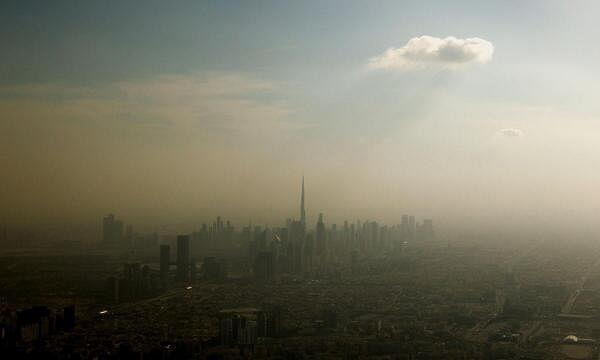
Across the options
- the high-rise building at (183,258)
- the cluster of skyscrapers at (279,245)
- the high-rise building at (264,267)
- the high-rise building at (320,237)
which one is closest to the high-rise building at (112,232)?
the cluster of skyscrapers at (279,245)

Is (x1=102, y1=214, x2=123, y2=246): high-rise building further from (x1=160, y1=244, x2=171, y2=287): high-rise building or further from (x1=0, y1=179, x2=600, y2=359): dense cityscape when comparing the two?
(x1=160, y1=244, x2=171, y2=287): high-rise building

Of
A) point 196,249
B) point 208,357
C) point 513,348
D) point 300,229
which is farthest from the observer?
point 300,229

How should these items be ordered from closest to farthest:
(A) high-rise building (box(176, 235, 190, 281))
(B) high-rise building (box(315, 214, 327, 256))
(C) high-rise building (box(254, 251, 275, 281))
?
Result: (A) high-rise building (box(176, 235, 190, 281)), (C) high-rise building (box(254, 251, 275, 281)), (B) high-rise building (box(315, 214, 327, 256))

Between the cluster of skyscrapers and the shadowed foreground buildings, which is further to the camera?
the cluster of skyscrapers

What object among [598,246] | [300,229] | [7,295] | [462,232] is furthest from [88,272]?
[462,232]

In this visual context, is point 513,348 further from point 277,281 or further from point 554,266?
point 554,266

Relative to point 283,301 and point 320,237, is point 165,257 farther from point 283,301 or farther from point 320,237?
point 320,237

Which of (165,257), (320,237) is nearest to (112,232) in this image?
(165,257)

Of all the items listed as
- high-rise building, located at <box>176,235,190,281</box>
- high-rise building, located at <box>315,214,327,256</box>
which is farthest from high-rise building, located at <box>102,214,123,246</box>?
high-rise building, located at <box>315,214,327,256</box>
